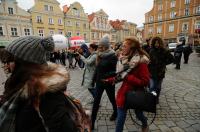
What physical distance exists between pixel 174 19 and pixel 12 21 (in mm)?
39104

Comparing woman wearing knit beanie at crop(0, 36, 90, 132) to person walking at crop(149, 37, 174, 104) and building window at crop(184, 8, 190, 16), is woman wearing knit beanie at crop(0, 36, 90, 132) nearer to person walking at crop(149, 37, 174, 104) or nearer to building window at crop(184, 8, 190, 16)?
person walking at crop(149, 37, 174, 104)

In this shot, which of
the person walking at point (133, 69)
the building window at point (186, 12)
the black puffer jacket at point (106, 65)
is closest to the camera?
the person walking at point (133, 69)

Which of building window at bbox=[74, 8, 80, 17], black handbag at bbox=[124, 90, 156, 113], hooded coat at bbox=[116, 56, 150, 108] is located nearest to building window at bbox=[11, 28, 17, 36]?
building window at bbox=[74, 8, 80, 17]

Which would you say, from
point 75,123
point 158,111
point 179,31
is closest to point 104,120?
point 158,111

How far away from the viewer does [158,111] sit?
4.11 metres

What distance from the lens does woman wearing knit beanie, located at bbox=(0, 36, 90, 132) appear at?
0.97 metres

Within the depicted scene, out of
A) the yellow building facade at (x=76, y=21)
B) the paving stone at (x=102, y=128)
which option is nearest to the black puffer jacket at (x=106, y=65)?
the paving stone at (x=102, y=128)

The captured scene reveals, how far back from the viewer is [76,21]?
128ft

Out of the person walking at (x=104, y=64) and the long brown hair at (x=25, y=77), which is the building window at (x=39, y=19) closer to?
the person walking at (x=104, y=64)

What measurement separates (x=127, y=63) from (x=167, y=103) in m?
2.78

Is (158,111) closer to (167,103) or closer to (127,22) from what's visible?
(167,103)

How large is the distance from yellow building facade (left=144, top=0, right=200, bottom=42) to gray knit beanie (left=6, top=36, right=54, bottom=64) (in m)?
40.1

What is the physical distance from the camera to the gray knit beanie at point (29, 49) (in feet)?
3.35

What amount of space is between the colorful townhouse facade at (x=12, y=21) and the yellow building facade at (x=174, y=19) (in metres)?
28.6
